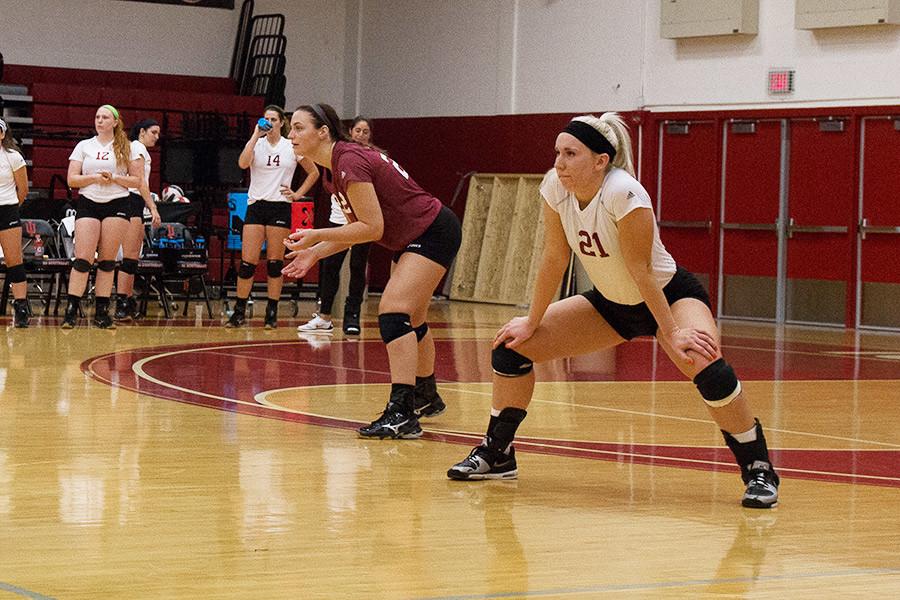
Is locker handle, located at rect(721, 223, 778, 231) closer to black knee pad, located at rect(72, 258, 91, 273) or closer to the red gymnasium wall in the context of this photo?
the red gymnasium wall

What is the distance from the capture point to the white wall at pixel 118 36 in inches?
917

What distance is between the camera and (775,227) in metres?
18.7

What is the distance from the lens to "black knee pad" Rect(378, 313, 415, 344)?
→ 7391 millimetres

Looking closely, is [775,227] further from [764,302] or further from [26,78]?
[26,78]

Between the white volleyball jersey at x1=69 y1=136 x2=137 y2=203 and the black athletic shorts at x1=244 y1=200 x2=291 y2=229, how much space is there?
3.82 ft

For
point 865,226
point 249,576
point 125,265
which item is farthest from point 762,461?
point 865,226

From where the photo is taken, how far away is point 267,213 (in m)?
14.0

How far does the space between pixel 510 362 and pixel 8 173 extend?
330 inches

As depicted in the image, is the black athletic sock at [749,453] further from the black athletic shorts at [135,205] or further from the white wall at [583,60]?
the white wall at [583,60]

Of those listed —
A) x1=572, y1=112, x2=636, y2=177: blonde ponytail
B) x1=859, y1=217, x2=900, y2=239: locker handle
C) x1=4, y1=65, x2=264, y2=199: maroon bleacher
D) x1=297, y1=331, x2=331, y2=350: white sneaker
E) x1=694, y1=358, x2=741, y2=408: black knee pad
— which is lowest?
x1=297, y1=331, x2=331, y2=350: white sneaker

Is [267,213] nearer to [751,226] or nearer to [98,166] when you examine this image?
[98,166]

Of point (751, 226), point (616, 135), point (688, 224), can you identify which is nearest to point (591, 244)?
point (616, 135)

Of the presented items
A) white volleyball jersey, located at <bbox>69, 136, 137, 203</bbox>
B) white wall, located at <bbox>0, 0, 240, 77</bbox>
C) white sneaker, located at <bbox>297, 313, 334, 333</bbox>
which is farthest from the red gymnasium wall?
white volleyball jersey, located at <bbox>69, 136, 137, 203</bbox>

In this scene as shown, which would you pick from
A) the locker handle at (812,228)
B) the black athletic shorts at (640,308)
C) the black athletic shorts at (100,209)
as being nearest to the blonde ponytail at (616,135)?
the black athletic shorts at (640,308)
